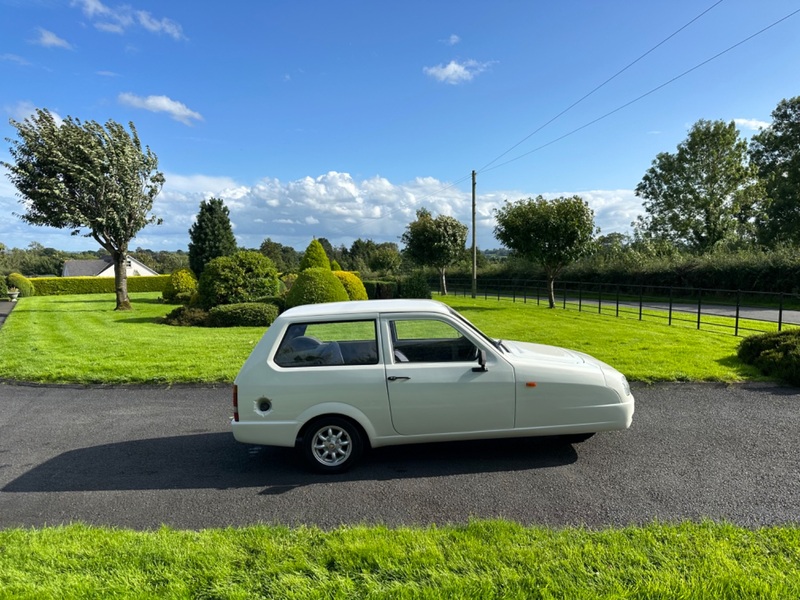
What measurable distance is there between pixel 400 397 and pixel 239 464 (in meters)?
1.79

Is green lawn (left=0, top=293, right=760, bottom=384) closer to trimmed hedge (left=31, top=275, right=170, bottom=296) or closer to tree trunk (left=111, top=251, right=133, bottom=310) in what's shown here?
tree trunk (left=111, top=251, right=133, bottom=310)

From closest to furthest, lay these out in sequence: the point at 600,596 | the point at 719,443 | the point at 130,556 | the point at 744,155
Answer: the point at 600,596 → the point at 130,556 → the point at 719,443 → the point at 744,155

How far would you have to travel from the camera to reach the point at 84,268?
67.2 meters

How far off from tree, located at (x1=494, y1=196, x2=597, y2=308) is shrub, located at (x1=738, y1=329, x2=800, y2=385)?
1211 cm

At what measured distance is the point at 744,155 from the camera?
40281 mm

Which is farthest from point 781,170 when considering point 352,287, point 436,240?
point 352,287

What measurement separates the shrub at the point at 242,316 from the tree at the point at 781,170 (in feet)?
123

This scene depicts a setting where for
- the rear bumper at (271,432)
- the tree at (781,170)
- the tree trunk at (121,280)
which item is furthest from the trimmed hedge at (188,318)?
the tree at (781,170)

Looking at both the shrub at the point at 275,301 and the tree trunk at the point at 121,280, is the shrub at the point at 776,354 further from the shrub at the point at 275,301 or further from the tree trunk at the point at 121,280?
the tree trunk at the point at 121,280

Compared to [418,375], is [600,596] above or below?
below

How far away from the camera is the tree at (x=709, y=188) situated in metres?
39.7

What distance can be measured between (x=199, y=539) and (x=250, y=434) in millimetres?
1274

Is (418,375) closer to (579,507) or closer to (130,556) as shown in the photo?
(579,507)

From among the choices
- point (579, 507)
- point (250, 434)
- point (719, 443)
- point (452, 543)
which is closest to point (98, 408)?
point (250, 434)
